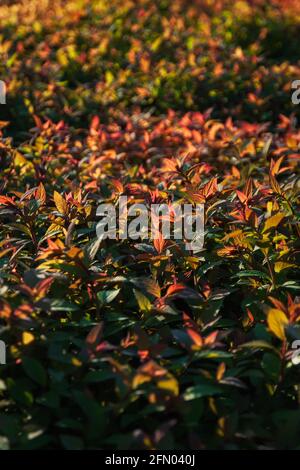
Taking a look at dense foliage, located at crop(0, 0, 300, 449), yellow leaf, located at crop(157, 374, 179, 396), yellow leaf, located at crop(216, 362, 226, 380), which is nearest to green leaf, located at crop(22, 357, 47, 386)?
dense foliage, located at crop(0, 0, 300, 449)

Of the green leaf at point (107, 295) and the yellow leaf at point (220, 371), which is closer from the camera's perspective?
the yellow leaf at point (220, 371)

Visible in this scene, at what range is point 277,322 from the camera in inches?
80.3

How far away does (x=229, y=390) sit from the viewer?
80.7 inches

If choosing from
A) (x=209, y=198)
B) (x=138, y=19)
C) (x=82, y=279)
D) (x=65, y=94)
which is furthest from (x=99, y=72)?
(x=82, y=279)

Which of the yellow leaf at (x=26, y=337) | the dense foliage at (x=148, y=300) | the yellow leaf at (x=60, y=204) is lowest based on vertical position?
the dense foliage at (x=148, y=300)

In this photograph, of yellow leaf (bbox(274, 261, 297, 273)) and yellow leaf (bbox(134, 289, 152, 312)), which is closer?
yellow leaf (bbox(134, 289, 152, 312))

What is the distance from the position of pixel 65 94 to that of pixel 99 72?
0.82 m

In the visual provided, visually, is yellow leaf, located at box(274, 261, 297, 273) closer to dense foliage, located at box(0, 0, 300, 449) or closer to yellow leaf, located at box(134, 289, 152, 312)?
dense foliage, located at box(0, 0, 300, 449)

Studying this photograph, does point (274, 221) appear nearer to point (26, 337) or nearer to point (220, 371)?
point (220, 371)

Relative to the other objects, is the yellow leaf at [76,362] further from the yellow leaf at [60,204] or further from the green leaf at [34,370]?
the yellow leaf at [60,204]

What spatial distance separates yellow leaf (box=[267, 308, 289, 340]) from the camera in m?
2.02

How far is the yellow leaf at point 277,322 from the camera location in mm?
2023

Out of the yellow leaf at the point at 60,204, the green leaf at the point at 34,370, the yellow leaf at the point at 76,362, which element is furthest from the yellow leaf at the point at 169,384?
the yellow leaf at the point at 60,204

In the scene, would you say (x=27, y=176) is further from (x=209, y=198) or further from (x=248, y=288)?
(x=248, y=288)
